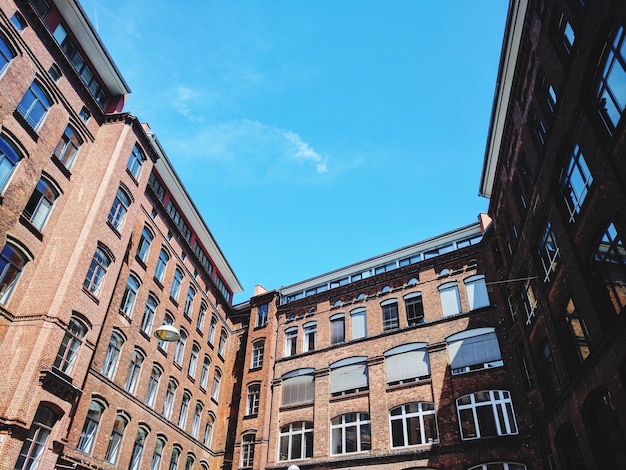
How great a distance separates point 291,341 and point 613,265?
21.9 m

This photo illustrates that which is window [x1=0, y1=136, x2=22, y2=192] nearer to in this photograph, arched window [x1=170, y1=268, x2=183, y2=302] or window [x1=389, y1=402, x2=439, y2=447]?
arched window [x1=170, y1=268, x2=183, y2=302]

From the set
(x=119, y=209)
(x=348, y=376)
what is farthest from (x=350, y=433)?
(x=119, y=209)

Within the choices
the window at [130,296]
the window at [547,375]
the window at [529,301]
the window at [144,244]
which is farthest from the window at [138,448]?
the window at [529,301]

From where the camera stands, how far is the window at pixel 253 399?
28344 mm

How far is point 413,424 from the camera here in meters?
22.4

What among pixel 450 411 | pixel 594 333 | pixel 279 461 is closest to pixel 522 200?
pixel 594 333

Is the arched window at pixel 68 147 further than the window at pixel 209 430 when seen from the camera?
No

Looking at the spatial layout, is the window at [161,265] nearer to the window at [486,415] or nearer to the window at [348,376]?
the window at [348,376]

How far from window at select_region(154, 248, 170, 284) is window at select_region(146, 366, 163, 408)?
504cm

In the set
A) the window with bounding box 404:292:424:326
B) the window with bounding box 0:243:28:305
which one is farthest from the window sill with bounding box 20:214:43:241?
the window with bounding box 404:292:424:326

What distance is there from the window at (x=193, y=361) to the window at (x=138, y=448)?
18.2 ft

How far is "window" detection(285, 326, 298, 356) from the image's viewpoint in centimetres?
3038

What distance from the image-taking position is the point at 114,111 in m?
24.9

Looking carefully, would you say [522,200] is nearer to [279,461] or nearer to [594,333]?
[594,333]
